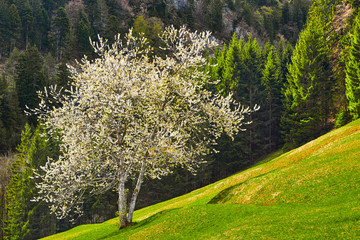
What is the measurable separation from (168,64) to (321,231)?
1668cm

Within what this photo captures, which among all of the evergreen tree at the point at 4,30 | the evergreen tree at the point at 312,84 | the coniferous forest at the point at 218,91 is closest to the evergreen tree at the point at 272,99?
the coniferous forest at the point at 218,91

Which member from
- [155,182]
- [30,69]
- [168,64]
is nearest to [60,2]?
[30,69]

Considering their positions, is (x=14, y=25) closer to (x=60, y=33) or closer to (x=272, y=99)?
(x=60, y=33)

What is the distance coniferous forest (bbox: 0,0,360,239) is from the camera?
56.4 meters

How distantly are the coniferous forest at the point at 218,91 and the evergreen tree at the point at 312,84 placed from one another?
0.22 m

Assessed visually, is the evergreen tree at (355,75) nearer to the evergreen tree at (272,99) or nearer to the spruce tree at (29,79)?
the evergreen tree at (272,99)

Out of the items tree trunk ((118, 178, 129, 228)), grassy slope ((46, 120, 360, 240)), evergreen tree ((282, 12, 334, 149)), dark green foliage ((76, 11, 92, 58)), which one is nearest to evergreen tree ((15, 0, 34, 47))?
dark green foliage ((76, 11, 92, 58))

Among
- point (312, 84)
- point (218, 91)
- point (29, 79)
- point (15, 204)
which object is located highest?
point (29, 79)

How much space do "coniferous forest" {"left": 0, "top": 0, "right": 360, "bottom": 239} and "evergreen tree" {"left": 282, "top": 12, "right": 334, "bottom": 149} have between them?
0.73 feet

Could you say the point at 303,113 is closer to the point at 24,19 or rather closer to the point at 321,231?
→ the point at 321,231

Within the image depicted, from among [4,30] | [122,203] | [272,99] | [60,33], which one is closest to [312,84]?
[272,99]

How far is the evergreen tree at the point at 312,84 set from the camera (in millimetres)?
66062

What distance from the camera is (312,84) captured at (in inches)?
2643

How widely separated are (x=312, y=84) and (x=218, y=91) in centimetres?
2634
